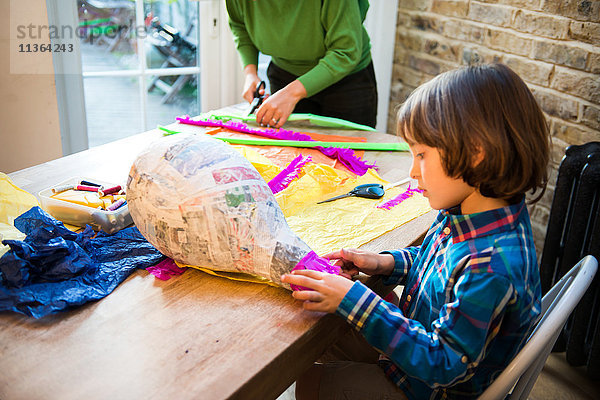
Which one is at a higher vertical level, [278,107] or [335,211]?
[278,107]

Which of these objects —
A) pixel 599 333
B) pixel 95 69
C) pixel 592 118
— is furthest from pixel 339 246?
pixel 95 69

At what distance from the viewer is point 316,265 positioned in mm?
857

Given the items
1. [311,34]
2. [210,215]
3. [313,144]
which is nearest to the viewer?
[210,215]

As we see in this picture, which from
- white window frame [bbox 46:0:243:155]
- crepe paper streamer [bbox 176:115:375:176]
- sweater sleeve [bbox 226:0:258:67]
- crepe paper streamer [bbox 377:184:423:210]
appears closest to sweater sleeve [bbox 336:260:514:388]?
crepe paper streamer [bbox 377:184:423:210]

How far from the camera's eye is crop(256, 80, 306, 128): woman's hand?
5.10ft

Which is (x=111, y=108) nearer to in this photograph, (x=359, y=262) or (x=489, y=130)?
(x=359, y=262)

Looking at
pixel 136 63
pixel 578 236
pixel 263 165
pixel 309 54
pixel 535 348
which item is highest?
pixel 309 54

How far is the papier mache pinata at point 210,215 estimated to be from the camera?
83cm

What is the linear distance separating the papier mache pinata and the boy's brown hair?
0.93 feet

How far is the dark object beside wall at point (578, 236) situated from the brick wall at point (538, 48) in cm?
29

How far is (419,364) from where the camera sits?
743 millimetres

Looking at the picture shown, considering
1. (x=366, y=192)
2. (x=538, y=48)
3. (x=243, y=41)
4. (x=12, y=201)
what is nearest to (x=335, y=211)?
(x=366, y=192)

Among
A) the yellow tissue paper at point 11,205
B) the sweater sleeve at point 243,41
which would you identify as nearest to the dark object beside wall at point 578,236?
the sweater sleeve at point 243,41

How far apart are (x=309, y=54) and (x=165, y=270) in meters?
1.09
